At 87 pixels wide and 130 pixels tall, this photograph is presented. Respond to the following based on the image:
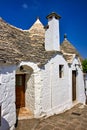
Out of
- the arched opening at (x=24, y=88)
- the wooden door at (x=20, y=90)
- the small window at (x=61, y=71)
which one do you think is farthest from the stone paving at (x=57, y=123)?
the small window at (x=61, y=71)

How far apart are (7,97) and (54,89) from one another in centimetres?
440

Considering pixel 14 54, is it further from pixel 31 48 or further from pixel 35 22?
pixel 35 22

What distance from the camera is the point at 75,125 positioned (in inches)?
364

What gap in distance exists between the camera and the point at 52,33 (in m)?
11.8

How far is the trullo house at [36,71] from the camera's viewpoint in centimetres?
828

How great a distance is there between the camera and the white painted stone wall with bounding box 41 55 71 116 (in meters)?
10.5

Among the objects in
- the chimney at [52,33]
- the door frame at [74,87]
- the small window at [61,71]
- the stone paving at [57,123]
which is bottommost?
the stone paving at [57,123]

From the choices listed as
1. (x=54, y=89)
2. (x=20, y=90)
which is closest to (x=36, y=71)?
(x=20, y=90)

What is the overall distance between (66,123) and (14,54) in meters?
5.03

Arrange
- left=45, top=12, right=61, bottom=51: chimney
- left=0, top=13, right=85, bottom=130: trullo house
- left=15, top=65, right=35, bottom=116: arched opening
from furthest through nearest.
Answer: left=45, top=12, right=61, bottom=51: chimney, left=15, top=65, right=35, bottom=116: arched opening, left=0, top=13, right=85, bottom=130: trullo house

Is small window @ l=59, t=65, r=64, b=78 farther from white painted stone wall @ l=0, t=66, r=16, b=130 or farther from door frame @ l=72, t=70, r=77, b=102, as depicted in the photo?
white painted stone wall @ l=0, t=66, r=16, b=130

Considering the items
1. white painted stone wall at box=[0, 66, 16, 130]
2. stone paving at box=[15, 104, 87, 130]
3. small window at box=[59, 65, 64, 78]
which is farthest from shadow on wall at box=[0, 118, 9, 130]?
small window at box=[59, 65, 64, 78]

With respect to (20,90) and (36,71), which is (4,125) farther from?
(36,71)

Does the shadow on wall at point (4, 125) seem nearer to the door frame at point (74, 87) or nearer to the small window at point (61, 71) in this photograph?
the small window at point (61, 71)
